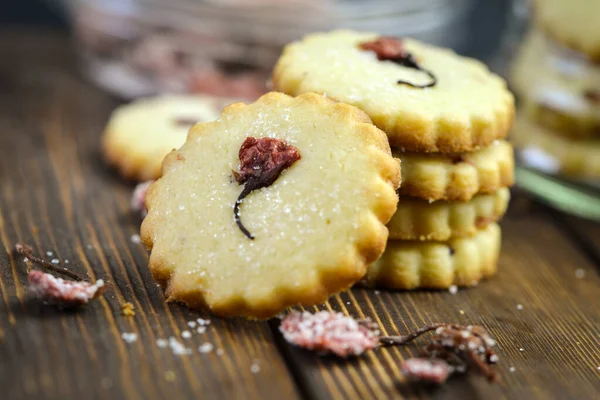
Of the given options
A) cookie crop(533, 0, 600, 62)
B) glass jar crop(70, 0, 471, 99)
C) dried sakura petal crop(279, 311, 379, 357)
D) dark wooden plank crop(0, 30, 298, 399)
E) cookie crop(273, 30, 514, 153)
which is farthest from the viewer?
glass jar crop(70, 0, 471, 99)

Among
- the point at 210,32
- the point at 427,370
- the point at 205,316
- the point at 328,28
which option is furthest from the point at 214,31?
the point at 427,370

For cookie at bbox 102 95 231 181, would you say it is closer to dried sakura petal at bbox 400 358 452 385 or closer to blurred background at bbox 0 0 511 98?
blurred background at bbox 0 0 511 98

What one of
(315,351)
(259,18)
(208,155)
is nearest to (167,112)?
(259,18)

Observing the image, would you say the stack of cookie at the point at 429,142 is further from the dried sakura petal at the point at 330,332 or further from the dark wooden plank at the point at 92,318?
the dark wooden plank at the point at 92,318

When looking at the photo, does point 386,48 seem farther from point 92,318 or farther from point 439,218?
point 92,318

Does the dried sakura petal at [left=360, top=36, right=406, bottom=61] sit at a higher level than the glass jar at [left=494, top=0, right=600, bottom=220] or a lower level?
higher

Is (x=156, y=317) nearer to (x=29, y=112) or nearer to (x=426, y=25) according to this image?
(x=29, y=112)

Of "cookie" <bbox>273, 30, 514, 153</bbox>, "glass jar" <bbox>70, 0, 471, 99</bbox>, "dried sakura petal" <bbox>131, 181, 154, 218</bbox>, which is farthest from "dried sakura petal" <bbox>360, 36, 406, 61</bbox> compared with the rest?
"glass jar" <bbox>70, 0, 471, 99</bbox>
